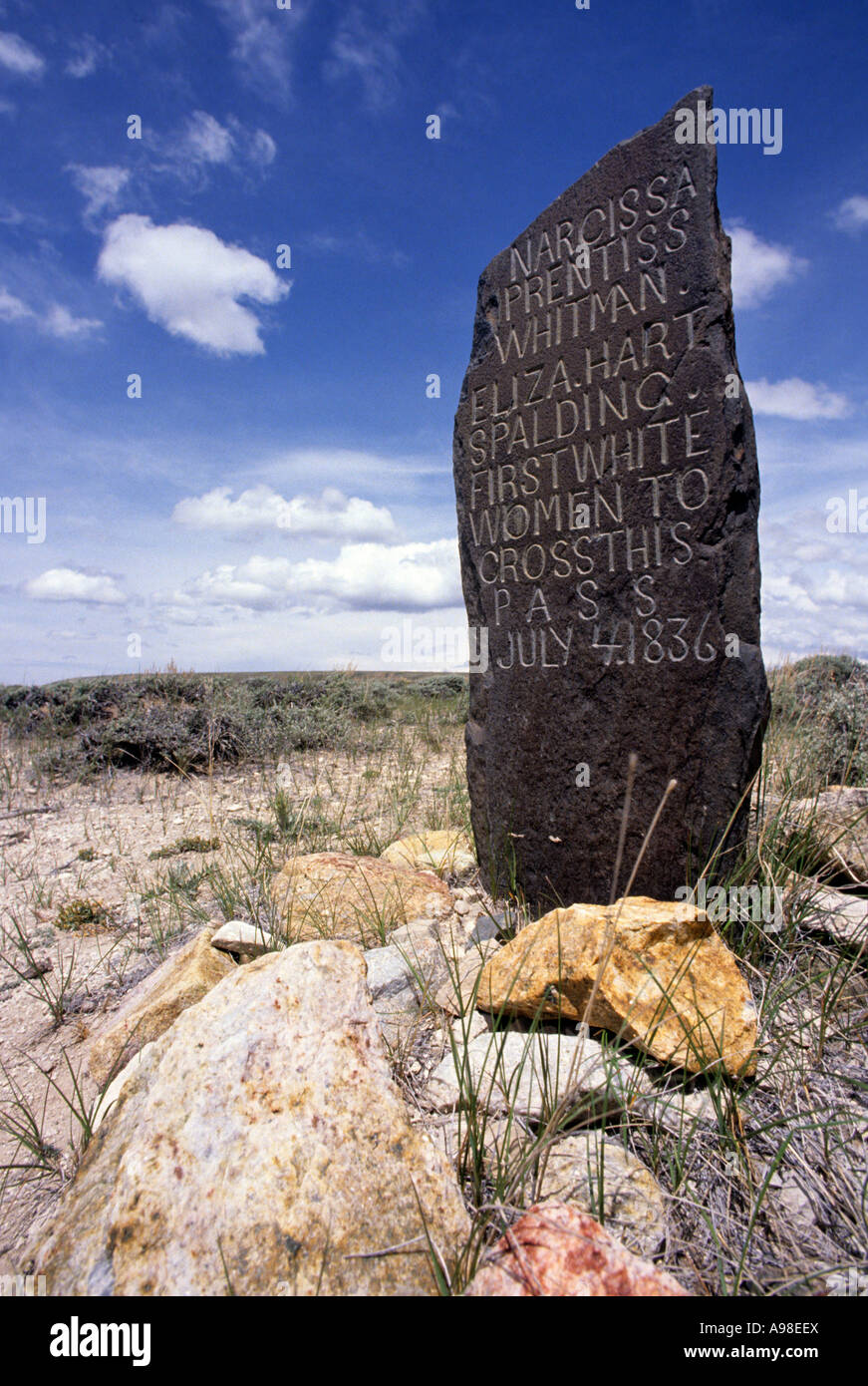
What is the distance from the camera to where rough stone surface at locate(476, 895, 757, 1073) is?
2215 mm

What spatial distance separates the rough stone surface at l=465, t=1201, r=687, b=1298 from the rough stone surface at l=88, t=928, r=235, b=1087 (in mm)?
1397

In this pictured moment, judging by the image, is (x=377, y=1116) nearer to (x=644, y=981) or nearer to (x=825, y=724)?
(x=644, y=981)

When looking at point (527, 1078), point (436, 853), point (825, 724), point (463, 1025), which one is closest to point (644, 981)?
point (527, 1078)

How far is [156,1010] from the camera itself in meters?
2.65

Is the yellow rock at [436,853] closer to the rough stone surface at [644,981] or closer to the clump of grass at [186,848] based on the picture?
the clump of grass at [186,848]

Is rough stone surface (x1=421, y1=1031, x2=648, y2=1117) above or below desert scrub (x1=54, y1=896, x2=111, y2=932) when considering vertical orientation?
above

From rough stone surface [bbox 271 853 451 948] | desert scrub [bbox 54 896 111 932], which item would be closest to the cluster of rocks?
rough stone surface [bbox 271 853 451 948]

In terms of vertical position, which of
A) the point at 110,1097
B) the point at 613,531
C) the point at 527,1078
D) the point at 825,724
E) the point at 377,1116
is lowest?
the point at 110,1097

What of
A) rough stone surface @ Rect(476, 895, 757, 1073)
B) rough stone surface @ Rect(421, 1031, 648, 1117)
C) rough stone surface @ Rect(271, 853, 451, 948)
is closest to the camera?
rough stone surface @ Rect(421, 1031, 648, 1117)

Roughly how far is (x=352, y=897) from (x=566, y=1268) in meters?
2.15

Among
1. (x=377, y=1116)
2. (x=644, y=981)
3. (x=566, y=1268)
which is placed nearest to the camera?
(x=566, y=1268)

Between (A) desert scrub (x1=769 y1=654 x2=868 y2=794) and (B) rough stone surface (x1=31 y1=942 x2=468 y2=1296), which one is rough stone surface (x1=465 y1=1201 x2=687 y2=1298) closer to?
(B) rough stone surface (x1=31 y1=942 x2=468 y2=1296)

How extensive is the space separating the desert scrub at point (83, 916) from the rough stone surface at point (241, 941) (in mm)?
1375
